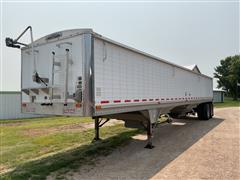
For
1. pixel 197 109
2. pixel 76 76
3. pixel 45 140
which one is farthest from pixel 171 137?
pixel 197 109

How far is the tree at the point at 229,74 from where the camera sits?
47.8m

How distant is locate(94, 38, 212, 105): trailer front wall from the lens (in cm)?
442

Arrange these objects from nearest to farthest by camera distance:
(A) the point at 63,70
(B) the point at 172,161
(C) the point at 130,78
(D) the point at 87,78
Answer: (D) the point at 87,78
(A) the point at 63,70
(B) the point at 172,161
(C) the point at 130,78

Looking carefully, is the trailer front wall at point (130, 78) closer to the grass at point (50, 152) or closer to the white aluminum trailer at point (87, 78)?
the white aluminum trailer at point (87, 78)

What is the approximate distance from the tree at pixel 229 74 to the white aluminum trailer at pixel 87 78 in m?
48.2

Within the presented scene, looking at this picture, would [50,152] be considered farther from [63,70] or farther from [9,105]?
[9,105]

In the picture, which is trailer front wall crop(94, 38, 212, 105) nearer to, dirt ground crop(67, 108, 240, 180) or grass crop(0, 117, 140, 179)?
dirt ground crop(67, 108, 240, 180)

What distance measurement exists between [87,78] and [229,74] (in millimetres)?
53603

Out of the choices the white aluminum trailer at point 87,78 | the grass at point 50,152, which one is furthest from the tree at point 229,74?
the white aluminum trailer at point 87,78

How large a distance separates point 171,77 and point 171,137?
2377 mm

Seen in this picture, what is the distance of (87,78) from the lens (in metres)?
4.10

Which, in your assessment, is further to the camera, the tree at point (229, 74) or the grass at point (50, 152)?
the tree at point (229, 74)

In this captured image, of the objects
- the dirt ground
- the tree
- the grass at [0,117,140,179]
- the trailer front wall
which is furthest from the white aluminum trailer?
the tree

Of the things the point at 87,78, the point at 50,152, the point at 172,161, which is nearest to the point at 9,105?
the point at 50,152
